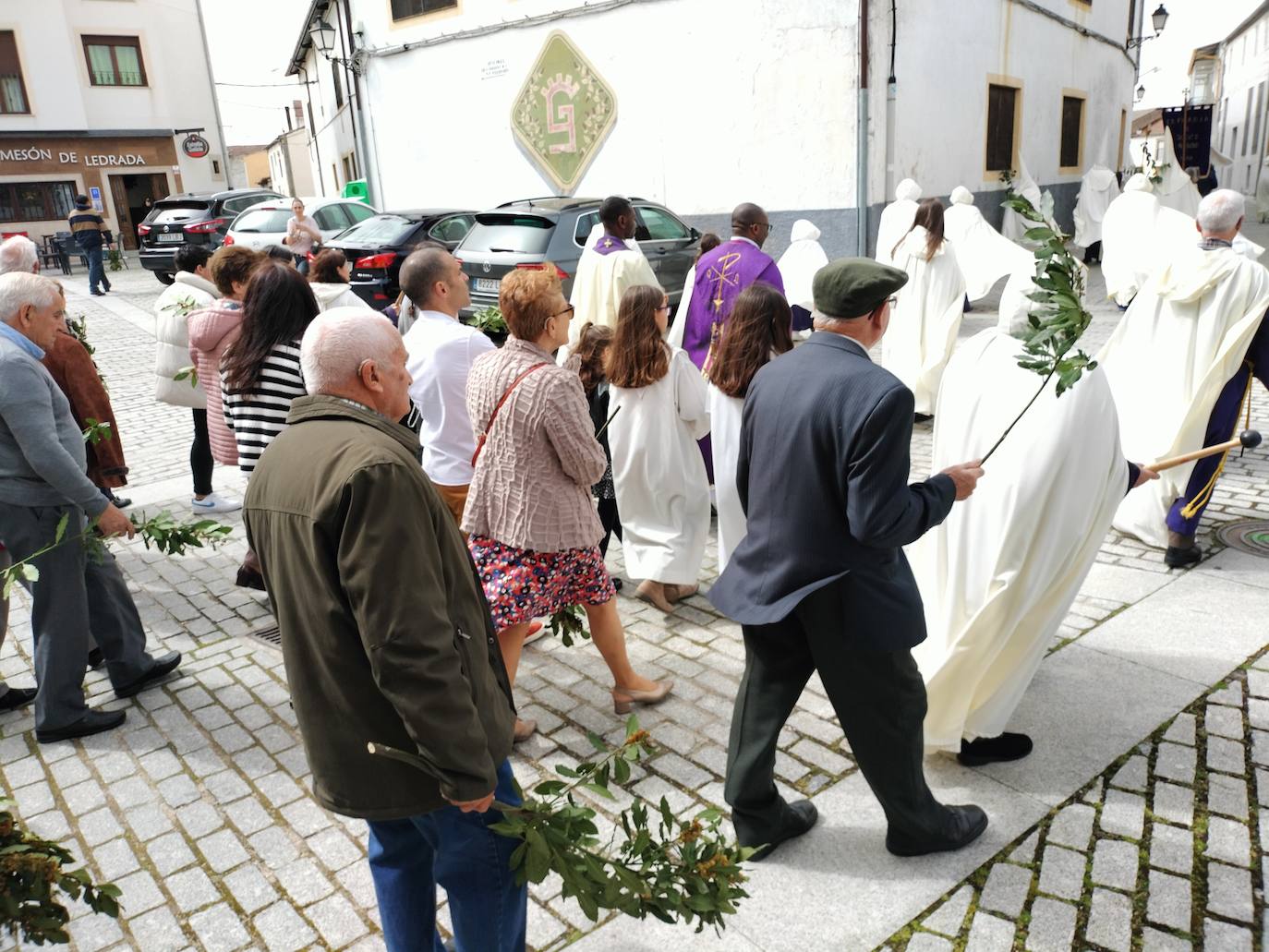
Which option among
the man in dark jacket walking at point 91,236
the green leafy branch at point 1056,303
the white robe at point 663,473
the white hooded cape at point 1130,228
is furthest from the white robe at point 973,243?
the man in dark jacket walking at point 91,236

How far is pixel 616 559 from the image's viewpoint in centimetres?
556

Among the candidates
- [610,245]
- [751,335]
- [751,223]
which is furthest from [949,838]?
[610,245]

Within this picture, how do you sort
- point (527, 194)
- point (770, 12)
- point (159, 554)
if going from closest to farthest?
point (159, 554)
point (770, 12)
point (527, 194)

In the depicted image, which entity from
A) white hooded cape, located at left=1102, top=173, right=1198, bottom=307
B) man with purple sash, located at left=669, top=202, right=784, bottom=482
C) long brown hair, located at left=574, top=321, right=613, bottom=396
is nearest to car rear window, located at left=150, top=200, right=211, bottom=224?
white hooded cape, located at left=1102, top=173, right=1198, bottom=307

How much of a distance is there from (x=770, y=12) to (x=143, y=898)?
1356 centimetres

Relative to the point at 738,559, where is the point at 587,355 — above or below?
above

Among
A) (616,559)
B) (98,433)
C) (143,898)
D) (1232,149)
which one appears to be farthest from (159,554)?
(1232,149)

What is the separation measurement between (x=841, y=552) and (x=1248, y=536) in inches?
156

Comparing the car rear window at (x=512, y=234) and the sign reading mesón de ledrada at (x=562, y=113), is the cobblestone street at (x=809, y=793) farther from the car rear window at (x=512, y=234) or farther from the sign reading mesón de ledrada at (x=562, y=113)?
the sign reading mesón de ledrada at (x=562, y=113)

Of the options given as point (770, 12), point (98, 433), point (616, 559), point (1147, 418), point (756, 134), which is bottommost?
point (616, 559)

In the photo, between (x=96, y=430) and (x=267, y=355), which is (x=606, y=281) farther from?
(x=96, y=430)

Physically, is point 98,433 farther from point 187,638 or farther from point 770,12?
point 770,12

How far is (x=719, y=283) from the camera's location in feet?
18.6

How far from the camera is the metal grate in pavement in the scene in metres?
5.08
